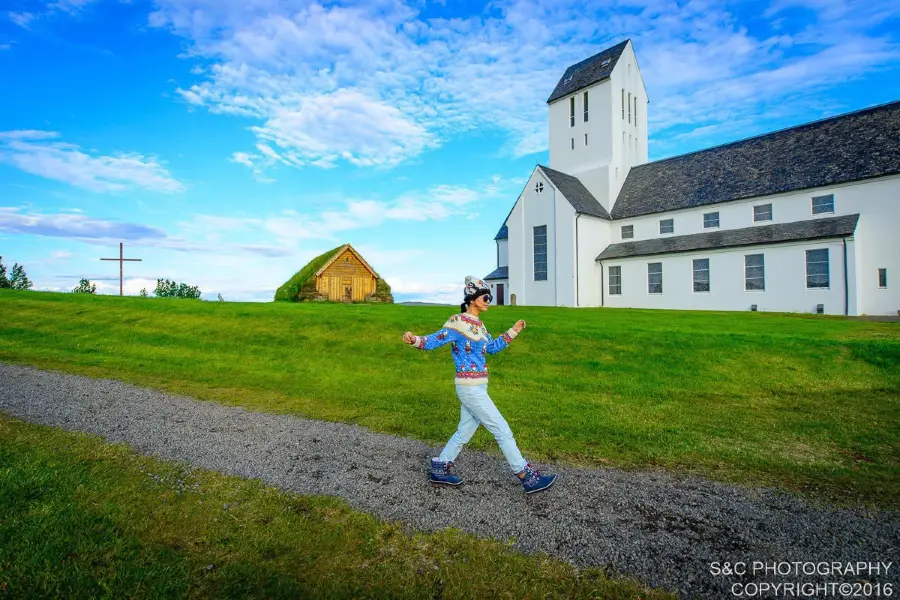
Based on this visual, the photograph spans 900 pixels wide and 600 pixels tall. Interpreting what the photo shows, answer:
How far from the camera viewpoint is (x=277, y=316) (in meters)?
22.6

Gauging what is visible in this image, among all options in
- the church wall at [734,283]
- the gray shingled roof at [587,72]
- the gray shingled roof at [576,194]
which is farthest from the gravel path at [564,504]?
the gray shingled roof at [587,72]

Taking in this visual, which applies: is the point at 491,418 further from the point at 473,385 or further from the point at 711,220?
the point at 711,220

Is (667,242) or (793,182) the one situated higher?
(793,182)

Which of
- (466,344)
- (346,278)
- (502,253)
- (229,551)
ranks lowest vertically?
(229,551)

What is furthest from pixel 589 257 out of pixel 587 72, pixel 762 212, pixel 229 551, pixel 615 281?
pixel 229 551

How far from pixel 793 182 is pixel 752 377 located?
28997 millimetres

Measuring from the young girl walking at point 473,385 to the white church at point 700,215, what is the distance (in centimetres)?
3373

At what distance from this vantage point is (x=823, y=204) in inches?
1288

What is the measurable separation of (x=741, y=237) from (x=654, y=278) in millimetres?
6873

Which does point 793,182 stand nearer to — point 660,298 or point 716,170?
point 716,170

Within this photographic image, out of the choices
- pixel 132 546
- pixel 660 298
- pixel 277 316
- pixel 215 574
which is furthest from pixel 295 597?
pixel 660 298

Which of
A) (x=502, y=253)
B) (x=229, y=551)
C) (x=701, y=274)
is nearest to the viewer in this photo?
(x=229, y=551)

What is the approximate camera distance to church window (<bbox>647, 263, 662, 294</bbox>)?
1527 inches

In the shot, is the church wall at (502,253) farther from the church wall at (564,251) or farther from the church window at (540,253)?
the church wall at (564,251)
